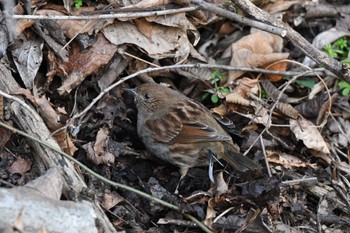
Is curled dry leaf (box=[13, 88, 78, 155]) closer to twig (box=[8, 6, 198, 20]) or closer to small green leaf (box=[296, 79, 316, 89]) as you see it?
twig (box=[8, 6, 198, 20])

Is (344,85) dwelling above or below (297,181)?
above

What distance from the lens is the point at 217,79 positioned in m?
6.54

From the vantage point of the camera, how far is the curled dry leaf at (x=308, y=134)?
6312 millimetres

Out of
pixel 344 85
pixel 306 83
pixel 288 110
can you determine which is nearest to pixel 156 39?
pixel 288 110

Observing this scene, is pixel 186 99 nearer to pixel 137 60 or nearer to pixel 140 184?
pixel 137 60

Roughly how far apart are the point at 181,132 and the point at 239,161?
26.2 inches

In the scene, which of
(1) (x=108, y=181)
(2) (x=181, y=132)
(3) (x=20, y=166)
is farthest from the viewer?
(2) (x=181, y=132)

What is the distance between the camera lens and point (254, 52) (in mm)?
6805

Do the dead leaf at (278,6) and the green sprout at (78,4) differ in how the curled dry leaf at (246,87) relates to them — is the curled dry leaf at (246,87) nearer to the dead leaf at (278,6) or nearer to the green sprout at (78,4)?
the dead leaf at (278,6)

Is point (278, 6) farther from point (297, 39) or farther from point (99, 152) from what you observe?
point (99, 152)

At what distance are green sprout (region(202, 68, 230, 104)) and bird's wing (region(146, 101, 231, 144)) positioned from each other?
280 mm

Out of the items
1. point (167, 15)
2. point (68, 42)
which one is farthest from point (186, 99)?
point (68, 42)

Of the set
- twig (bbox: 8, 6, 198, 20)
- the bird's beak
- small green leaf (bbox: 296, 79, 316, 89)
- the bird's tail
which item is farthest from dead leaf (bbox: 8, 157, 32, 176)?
small green leaf (bbox: 296, 79, 316, 89)

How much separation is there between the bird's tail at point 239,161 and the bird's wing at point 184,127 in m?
0.15
